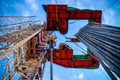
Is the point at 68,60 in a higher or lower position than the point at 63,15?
lower

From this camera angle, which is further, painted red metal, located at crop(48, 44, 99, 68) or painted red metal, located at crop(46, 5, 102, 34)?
painted red metal, located at crop(48, 44, 99, 68)

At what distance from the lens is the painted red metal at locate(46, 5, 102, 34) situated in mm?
12703

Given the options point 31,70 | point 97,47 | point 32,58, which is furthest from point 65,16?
point 97,47

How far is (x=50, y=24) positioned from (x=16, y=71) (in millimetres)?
4221

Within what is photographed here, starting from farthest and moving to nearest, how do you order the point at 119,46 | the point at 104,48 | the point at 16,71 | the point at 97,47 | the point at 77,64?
1. the point at 77,64
2. the point at 16,71
3. the point at 97,47
4. the point at 104,48
5. the point at 119,46

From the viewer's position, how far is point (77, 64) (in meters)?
13.7

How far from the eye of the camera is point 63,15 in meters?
12.8

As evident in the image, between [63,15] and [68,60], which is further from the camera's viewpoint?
[68,60]

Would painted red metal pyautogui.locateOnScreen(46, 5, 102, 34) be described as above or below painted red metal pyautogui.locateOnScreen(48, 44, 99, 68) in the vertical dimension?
above

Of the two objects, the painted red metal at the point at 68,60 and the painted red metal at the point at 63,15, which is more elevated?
the painted red metal at the point at 63,15

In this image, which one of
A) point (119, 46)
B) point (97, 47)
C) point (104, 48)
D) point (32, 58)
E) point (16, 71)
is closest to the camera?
point (119, 46)

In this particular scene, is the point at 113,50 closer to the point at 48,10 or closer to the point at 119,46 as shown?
the point at 119,46

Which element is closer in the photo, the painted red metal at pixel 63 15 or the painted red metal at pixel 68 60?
the painted red metal at pixel 63 15

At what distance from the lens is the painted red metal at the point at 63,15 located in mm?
12703
